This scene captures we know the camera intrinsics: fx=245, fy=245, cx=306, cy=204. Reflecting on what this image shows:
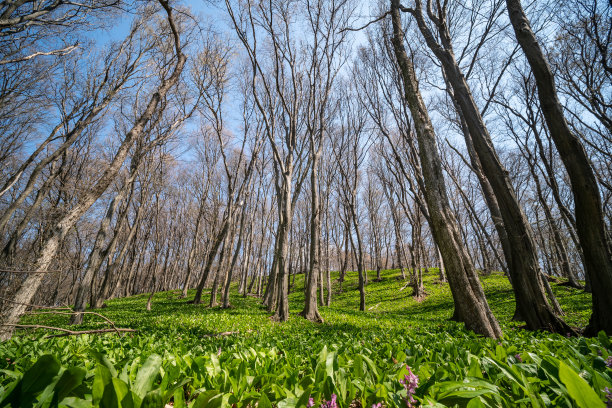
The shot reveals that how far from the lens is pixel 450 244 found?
415 cm

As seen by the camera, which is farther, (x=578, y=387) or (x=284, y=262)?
(x=284, y=262)

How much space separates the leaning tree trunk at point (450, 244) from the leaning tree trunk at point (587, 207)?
4.92ft

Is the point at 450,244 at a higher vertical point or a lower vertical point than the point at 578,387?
higher

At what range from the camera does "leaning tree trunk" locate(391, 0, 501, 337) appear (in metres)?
3.85

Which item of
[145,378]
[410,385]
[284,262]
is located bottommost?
[410,385]

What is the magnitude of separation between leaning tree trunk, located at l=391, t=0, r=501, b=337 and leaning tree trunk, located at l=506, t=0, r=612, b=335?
1.50 m

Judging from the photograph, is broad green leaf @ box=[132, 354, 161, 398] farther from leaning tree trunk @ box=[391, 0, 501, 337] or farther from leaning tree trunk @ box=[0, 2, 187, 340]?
leaning tree trunk @ box=[391, 0, 501, 337]

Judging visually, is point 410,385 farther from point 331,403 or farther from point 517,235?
point 517,235

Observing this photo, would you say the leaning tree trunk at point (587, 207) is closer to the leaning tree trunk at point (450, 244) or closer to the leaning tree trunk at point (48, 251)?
the leaning tree trunk at point (450, 244)

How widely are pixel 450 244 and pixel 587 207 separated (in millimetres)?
2086

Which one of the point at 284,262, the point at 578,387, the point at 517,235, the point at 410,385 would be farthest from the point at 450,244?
the point at 284,262

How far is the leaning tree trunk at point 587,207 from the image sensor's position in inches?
144

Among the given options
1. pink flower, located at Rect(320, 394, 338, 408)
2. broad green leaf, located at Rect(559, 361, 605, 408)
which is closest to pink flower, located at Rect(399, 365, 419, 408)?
pink flower, located at Rect(320, 394, 338, 408)

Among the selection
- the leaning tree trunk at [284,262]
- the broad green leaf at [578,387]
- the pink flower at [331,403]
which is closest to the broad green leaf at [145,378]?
the pink flower at [331,403]
